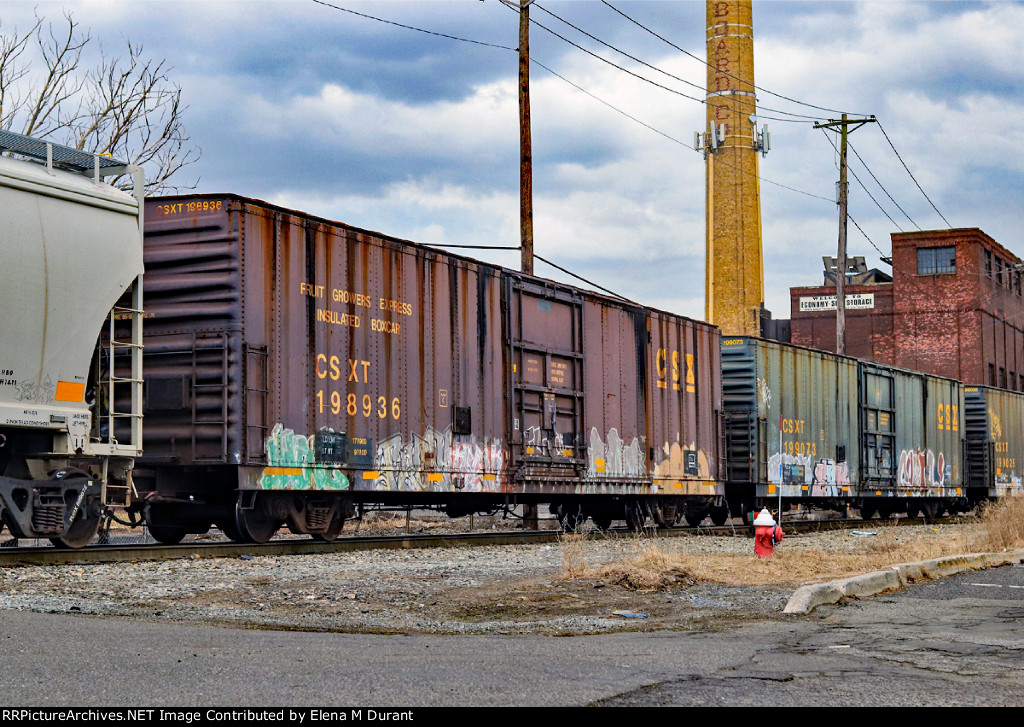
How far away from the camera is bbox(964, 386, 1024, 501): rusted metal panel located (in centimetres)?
3372

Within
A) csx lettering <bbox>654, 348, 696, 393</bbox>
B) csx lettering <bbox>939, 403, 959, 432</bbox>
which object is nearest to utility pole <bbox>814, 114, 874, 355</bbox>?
csx lettering <bbox>939, 403, 959, 432</bbox>

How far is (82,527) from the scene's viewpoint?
12.2 metres

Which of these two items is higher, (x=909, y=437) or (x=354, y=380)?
(x=354, y=380)

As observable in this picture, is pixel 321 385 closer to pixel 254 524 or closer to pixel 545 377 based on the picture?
pixel 254 524

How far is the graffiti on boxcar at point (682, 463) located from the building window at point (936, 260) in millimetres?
41026

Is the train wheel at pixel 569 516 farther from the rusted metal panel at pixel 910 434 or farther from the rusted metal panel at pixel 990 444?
the rusted metal panel at pixel 990 444

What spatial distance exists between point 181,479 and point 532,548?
502 cm

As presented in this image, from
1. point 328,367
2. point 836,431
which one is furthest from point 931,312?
point 328,367

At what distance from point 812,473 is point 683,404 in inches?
196

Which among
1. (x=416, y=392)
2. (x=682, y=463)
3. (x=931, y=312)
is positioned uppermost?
(x=931, y=312)

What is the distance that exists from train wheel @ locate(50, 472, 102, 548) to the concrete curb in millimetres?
6898

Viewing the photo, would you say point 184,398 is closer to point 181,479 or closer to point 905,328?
point 181,479

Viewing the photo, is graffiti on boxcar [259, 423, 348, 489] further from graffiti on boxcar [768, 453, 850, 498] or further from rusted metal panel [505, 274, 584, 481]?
graffiti on boxcar [768, 453, 850, 498]
